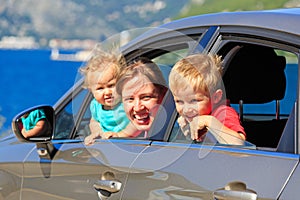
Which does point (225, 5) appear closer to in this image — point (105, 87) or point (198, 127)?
point (105, 87)

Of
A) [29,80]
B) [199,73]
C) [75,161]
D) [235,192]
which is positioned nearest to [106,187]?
[75,161]

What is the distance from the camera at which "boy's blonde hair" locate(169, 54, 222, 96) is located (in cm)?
311

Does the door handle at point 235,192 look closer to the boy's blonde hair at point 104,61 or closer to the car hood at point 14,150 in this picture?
the boy's blonde hair at point 104,61

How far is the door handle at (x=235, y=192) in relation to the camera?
2.53 meters

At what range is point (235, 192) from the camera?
8.45ft

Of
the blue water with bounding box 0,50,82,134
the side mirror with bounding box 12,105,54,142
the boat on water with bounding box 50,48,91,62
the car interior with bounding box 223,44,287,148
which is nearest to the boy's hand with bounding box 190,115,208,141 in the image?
the car interior with bounding box 223,44,287,148

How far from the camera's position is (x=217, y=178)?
2.72 meters

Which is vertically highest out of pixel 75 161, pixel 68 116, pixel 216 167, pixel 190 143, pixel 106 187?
pixel 68 116

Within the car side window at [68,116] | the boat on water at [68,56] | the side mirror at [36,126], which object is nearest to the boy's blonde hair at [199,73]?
the side mirror at [36,126]

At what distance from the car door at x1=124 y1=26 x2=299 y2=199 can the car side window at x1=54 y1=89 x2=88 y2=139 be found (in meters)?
0.91

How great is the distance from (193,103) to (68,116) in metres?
1.29

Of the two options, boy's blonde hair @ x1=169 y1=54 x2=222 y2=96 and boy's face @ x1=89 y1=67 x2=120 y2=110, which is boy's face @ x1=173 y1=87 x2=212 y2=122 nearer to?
boy's blonde hair @ x1=169 y1=54 x2=222 y2=96

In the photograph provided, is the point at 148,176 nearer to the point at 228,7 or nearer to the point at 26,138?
the point at 26,138

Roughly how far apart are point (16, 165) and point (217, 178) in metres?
1.61
